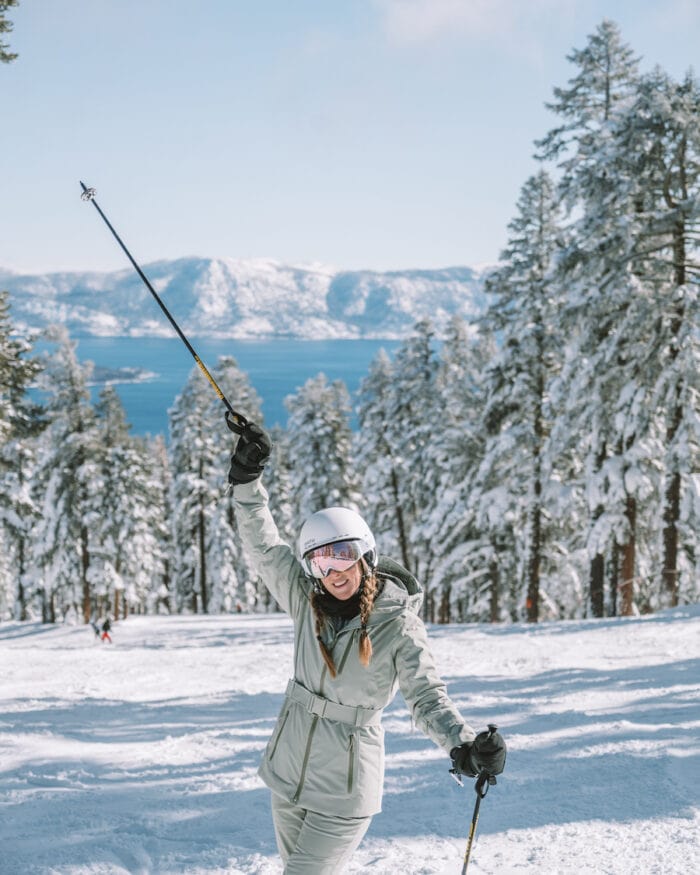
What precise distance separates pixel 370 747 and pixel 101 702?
27.9ft

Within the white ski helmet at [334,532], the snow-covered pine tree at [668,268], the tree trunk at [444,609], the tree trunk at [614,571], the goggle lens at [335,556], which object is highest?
the snow-covered pine tree at [668,268]

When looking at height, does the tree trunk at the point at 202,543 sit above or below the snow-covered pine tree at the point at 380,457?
below

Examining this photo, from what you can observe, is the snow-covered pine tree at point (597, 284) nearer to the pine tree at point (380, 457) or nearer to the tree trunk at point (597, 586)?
the tree trunk at point (597, 586)

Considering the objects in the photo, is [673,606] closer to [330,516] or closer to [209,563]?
[330,516]

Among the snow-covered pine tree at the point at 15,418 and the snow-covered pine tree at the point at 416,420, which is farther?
the snow-covered pine tree at the point at 416,420

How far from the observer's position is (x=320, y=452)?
35.9m

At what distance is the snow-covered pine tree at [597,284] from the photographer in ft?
57.1

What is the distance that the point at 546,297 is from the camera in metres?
21.4

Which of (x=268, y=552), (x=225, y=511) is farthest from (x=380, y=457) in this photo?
(x=268, y=552)

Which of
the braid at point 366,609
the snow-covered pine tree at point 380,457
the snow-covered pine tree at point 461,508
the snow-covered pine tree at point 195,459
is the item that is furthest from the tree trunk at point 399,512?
the braid at point 366,609

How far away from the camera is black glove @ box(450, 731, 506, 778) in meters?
2.87

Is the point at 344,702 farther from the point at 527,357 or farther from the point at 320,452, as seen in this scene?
the point at 320,452

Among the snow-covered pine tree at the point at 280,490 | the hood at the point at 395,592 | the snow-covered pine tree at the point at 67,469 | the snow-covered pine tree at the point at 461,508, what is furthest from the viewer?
the snow-covered pine tree at the point at 280,490

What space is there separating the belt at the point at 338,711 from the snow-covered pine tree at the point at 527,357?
18.3 meters
